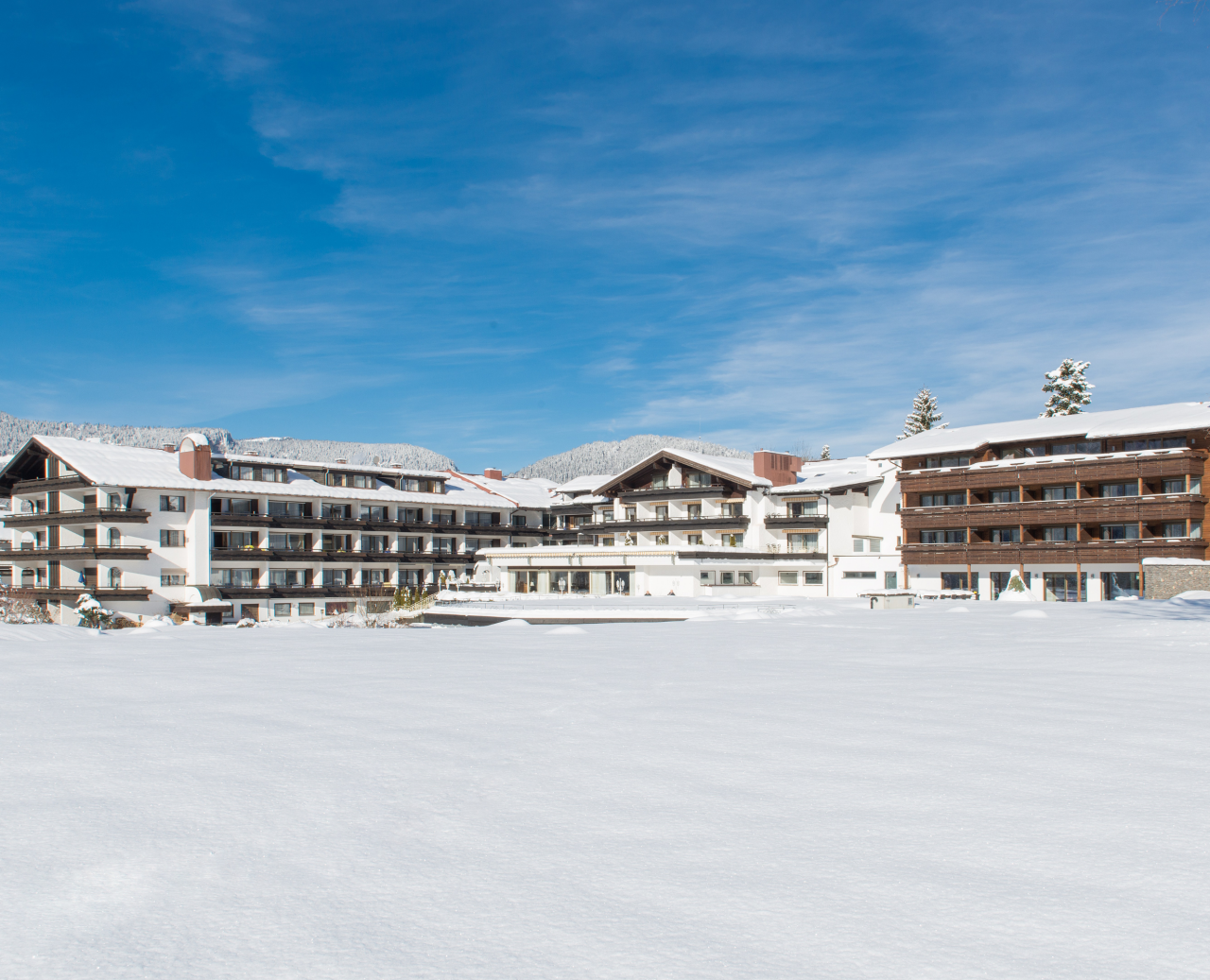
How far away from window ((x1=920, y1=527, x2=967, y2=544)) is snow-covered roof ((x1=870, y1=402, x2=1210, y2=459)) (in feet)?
17.3

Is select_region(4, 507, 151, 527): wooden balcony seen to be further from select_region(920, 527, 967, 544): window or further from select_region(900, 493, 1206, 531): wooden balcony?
select_region(920, 527, 967, 544): window

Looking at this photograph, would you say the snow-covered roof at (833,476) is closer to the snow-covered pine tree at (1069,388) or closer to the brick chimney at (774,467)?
the brick chimney at (774,467)

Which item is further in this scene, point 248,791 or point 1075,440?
point 1075,440

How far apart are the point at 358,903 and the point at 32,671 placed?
11.1 metres

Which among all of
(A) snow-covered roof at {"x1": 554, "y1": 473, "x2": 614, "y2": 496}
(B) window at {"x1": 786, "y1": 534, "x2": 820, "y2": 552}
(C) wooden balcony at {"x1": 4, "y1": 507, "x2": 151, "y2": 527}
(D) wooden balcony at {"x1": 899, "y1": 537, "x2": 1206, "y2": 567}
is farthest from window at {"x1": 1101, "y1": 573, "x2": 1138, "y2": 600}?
(C) wooden balcony at {"x1": 4, "y1": 507, "x2": 151, "y2": 527}

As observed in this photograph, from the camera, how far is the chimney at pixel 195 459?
6038cm

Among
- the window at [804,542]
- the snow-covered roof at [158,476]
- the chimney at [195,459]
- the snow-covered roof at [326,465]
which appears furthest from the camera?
the snow-covered roof at [326,465]

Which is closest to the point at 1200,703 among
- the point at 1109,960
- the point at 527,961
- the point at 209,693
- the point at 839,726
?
the point at 839,726

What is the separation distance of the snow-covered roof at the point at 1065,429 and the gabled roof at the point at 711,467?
27.1ft

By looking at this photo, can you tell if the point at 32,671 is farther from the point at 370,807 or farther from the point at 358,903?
the point at 358,903

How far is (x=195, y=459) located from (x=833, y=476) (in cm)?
4311

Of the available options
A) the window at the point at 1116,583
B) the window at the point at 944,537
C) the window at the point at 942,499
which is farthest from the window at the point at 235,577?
the window at the point at 1116,583

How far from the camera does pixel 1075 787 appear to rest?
676cm

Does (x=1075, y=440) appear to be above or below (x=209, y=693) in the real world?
above
